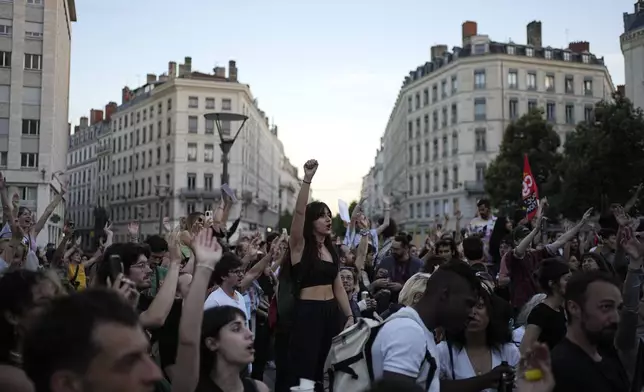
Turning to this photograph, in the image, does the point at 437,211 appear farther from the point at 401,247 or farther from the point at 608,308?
the point at 608,308

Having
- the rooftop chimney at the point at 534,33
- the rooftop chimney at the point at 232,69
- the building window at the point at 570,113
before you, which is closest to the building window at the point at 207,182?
the rooftop chimney at the point at 232,69

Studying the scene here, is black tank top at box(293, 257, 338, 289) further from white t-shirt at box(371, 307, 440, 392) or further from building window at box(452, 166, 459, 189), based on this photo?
building window at box(452, 166, 459, 189)

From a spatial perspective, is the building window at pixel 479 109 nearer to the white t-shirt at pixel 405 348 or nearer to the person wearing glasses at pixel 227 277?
the person wearing glasses at pixel 227 277

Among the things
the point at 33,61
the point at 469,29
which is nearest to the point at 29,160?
the point at 33,61

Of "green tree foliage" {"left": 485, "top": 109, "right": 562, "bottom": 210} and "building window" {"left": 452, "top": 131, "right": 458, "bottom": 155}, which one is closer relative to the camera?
"green tree foliage" {"left": 485, "top": 109, "right": 562, "bottom": 210}

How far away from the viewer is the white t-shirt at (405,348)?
10.6ft

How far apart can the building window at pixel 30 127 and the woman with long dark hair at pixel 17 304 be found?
42.8 metres

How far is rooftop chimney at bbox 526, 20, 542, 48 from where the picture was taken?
6675cm

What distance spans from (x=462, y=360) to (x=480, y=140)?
61.9 metres

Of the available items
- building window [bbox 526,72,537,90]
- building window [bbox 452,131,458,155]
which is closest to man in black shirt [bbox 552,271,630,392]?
building window [bbox 452,131,458,155]

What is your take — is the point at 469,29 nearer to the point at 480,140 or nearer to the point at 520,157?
the point at 480,140

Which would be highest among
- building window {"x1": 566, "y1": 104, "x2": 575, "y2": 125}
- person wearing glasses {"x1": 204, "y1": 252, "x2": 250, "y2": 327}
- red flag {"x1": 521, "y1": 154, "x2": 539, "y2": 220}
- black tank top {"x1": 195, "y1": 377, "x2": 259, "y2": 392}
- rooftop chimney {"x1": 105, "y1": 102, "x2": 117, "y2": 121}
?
rooftop chimney {"x1": 105, "y1": 102, "x2": 117, "y2": 121}

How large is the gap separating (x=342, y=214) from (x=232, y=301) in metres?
6.78

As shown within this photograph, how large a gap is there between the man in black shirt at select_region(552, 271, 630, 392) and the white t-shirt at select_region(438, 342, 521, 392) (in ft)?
2.08
